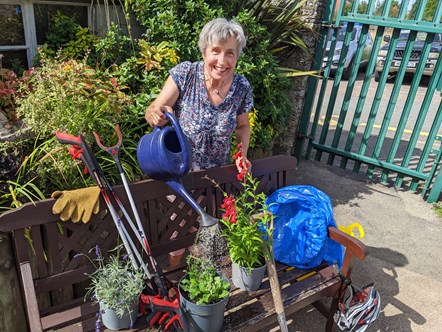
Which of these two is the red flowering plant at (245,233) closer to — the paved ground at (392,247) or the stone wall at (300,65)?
the paved ground at (392,247)

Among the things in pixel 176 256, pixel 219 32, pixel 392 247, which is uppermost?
pixel 219 32

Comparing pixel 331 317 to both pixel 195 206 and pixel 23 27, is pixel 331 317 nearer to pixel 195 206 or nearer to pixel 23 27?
pixel 195 206

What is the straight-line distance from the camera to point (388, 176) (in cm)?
454

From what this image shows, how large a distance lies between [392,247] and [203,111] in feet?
7.67

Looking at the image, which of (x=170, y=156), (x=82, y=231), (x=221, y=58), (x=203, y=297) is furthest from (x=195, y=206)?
(x=221, y=58)

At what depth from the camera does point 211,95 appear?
2.12m

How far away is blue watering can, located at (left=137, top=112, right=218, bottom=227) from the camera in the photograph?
1.72 meters

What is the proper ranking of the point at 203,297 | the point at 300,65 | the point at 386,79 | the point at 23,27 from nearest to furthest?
the point at 203,297, the point at 23,27, the point at 386,79, the point at 300,65

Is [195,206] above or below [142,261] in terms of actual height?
above

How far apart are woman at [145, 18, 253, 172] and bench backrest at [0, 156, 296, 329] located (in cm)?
18

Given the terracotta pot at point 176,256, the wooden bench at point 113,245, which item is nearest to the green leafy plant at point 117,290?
the wooden bench at point 113,245

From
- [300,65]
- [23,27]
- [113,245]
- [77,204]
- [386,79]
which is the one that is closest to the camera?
[77,204]

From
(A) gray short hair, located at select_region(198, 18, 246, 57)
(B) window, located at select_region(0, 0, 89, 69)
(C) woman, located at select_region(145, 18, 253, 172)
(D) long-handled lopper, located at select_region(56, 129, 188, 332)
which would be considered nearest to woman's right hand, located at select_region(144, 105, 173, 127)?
(C) woman, located at select_region(145, 18, 253, 172)

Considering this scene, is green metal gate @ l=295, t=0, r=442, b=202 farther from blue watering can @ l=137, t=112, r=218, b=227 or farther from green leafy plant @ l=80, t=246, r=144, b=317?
green leafy plant @ l=80, t=246, r=144, b=317
